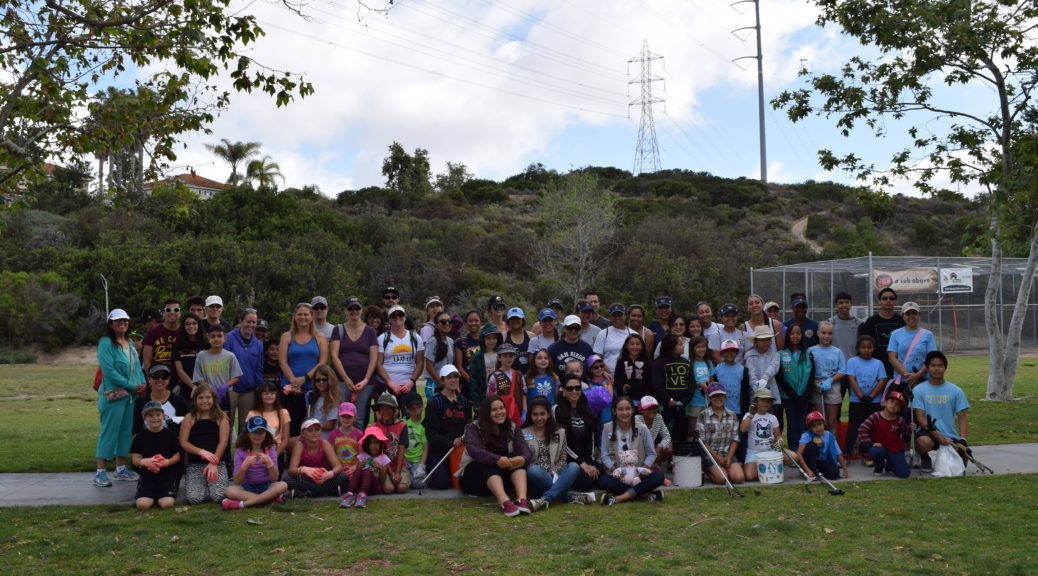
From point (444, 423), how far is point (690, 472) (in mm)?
2458

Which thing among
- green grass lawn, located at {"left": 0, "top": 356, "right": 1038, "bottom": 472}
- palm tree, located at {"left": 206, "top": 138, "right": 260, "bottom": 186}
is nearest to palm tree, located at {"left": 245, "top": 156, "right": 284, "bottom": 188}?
palm tree, located at {"left": 206, "top": 138, "right": 260, "bottom": 186}

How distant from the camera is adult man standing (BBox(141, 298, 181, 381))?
26.8 ft

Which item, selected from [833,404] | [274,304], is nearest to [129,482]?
[833,404]

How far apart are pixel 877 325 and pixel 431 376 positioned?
17.1 ft

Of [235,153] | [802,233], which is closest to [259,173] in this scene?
[235,153]

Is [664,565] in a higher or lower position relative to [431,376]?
lower

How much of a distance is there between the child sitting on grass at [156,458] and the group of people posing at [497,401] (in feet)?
0.05

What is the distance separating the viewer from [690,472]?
312 inches

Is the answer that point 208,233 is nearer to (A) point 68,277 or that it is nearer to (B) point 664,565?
(A) point 68,277

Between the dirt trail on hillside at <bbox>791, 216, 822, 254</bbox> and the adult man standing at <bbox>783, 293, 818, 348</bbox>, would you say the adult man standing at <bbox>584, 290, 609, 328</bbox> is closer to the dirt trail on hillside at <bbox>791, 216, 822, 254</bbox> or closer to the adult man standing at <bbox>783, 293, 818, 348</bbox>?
the adult man standing at <bbox>783, 293, 818, 348</bbox>

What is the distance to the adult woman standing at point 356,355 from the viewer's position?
8.37 m

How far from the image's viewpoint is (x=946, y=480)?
26.3 feet

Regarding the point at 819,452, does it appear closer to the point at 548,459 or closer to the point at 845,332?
the point at 845,332

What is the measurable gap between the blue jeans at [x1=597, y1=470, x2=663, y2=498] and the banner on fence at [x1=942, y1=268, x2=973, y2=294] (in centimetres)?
2139
